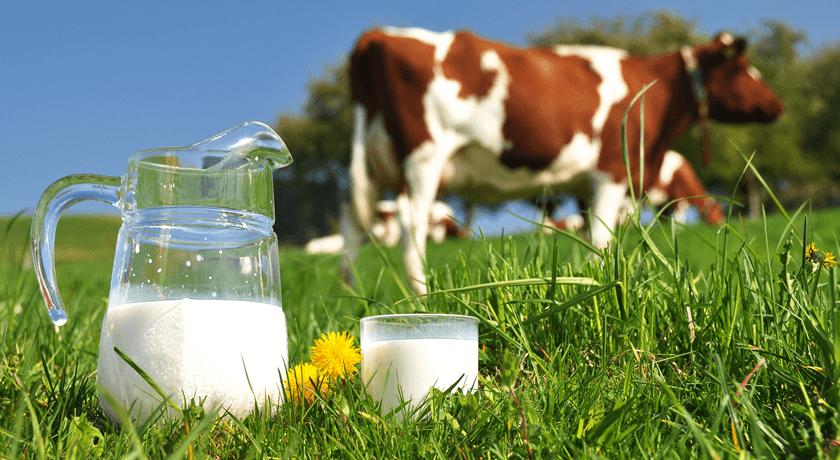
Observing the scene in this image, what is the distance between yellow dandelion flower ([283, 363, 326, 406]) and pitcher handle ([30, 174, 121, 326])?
525mm

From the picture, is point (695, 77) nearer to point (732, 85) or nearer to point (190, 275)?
point (732, 85)

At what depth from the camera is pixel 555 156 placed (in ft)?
14.4

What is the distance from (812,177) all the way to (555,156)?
28.3 meters

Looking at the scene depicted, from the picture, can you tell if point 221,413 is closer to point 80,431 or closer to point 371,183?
point 80,431

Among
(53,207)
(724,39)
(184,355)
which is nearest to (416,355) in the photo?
(184,355)

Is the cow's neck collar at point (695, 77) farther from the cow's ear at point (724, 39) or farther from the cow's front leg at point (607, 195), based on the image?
the cow's front leg at point (607, 195)

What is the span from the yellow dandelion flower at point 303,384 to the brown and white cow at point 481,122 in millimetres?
2368

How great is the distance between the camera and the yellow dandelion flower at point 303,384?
4.20 feet

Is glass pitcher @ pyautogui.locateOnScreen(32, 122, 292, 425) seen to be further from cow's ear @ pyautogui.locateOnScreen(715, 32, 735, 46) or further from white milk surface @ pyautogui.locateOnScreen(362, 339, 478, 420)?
cow's ear @ pyautogui.locateOnScreen(715, 32, 735, 46)

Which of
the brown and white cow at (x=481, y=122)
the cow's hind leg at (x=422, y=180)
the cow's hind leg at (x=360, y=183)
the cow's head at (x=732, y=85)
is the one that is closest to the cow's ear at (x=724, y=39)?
Answer: the cow's head at (x=732, y=85)

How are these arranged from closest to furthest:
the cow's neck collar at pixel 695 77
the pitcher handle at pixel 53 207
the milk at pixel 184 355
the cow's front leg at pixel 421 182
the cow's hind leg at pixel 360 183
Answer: the milk at pixel 184 355 → the pitcher handle at pixel 53 207 → the cow's front leg at pixel 421 182 → the cow's hind leg at pixel 360 183 → the cow's neck collar at pixel 695 77

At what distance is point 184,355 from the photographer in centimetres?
123

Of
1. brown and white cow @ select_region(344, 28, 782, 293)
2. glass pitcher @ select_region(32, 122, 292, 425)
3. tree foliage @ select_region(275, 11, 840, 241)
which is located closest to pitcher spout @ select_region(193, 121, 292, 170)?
glass pitcher @ select_region(32, 122, 292, 425)

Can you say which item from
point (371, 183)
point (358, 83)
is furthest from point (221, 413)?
point (358, 83)
